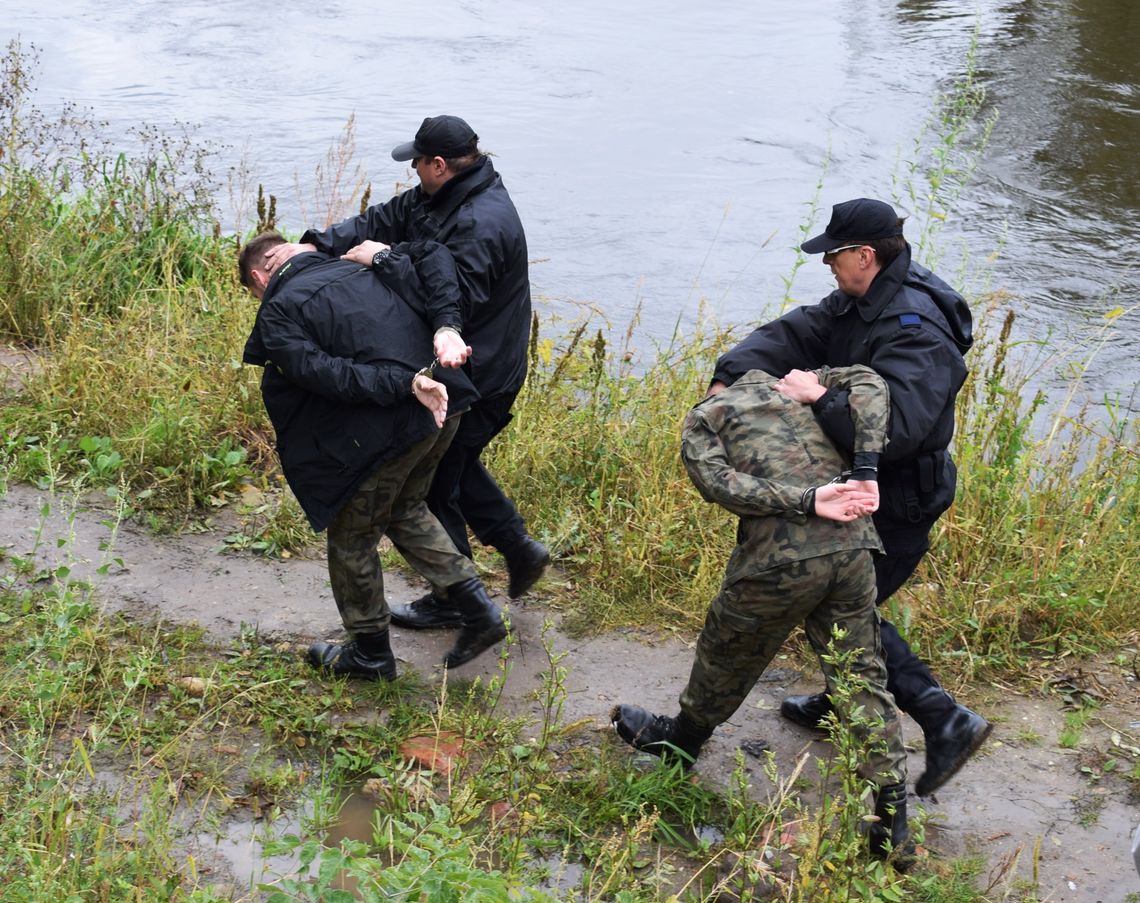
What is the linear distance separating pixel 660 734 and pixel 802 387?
3.91ft

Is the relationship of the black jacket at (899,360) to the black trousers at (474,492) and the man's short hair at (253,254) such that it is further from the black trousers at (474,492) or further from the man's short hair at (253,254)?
the man's short hair at (253,254)

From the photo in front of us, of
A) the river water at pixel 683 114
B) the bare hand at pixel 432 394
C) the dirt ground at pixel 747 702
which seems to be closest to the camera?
the bare hand at pixel 432 394

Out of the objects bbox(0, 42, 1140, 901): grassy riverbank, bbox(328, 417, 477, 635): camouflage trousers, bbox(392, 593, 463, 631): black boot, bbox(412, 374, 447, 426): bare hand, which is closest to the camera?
bbox(0, 42, 1140, 901): grassy riverbank

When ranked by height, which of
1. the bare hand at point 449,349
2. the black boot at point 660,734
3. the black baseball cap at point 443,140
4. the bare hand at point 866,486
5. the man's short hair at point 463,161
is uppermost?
the black baseball cap at point 443,140

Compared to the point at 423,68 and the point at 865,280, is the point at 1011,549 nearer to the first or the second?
the point at 865,280

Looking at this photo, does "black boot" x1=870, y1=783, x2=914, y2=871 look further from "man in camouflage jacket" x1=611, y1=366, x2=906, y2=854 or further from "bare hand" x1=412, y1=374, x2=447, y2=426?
"bare hand" x1=412, y1=374, x2=447, y2=426

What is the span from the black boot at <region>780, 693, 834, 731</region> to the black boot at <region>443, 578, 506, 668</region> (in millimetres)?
995

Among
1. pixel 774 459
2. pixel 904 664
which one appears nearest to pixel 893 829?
pixel 904 664

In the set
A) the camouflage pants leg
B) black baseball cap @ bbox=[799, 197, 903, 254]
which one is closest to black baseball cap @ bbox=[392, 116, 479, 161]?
black baseball cap @ bbox=[799, 197, 903, 254]

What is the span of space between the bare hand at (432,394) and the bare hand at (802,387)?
0.96m

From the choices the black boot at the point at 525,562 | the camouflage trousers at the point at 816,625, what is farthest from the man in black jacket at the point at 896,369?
the black boot at the point at 525,562

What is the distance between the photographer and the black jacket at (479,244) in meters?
4.08

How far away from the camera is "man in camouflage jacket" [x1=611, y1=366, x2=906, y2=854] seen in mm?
3350

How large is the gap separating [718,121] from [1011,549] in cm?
755
